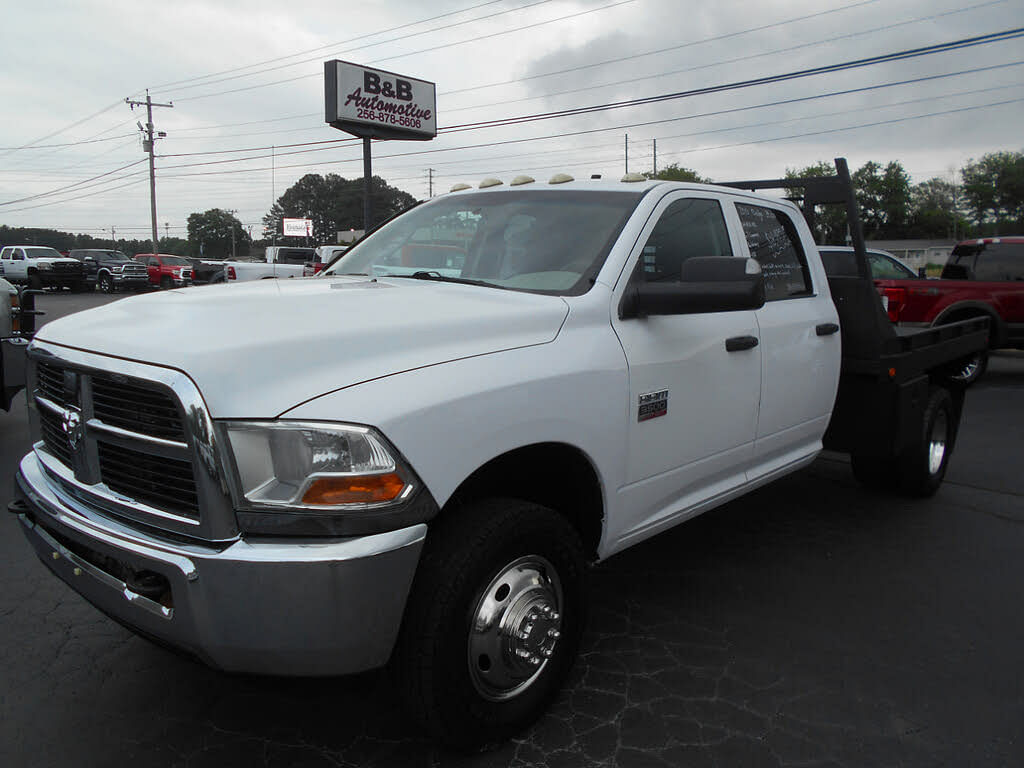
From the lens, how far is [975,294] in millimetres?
10984

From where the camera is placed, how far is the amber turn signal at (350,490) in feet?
6.48

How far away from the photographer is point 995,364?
522 inches

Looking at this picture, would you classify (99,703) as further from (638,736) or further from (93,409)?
(638,736)

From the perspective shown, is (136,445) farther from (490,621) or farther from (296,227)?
(296,227)

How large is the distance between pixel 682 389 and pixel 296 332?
1.56m

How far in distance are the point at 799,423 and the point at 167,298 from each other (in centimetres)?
301

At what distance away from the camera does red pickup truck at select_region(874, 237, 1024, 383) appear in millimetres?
10742

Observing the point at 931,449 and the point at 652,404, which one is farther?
the point at 931,449

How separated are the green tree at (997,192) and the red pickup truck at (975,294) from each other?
100208mm

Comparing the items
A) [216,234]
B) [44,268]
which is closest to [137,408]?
[44,268]

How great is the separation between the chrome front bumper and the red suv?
36.1 metres

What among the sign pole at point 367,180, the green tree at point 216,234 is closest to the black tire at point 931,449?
the sign pole at point 367,180

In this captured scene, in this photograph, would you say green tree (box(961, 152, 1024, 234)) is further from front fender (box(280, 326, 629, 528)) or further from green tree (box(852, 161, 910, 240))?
front fender (box(280, 326, 629, 528))

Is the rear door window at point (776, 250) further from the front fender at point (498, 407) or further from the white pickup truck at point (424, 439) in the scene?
the front fender at point (498, 407)
